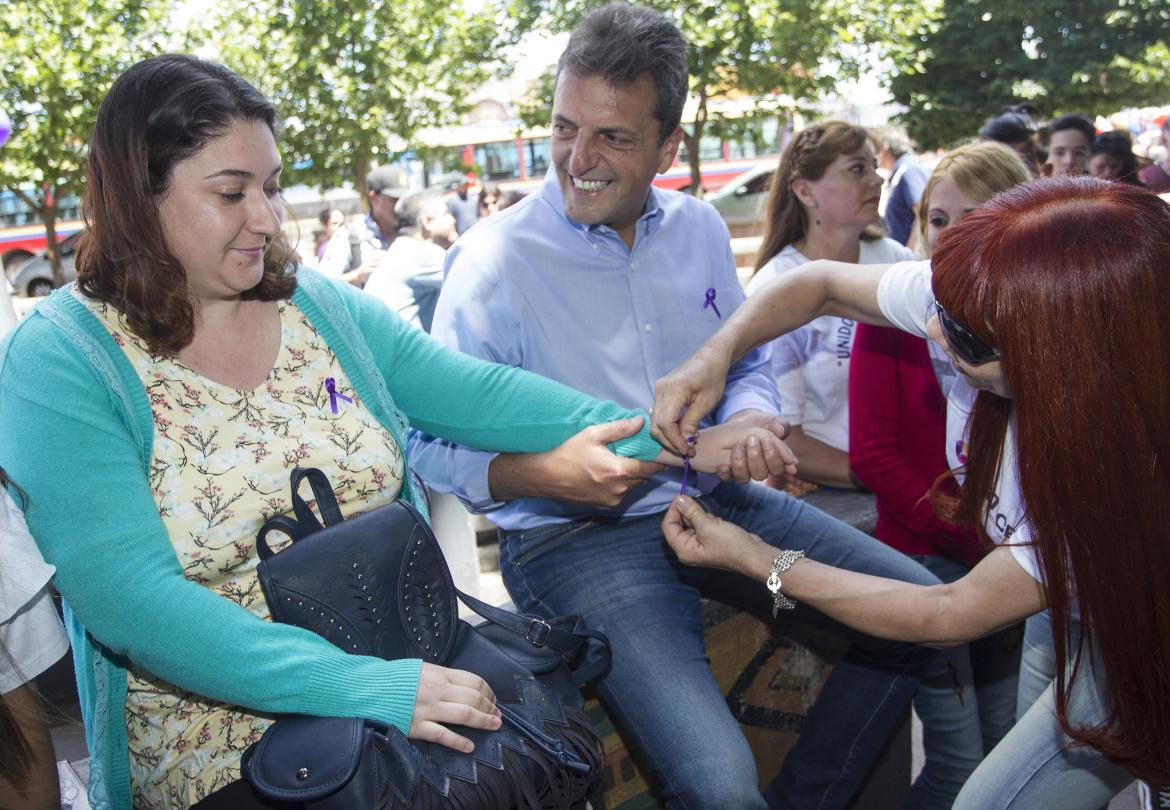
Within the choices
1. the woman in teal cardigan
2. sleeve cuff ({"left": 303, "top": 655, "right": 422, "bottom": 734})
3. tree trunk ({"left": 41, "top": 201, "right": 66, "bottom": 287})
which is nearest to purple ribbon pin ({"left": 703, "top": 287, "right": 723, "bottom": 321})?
the woman in teal cardigan

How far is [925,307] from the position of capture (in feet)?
8.09

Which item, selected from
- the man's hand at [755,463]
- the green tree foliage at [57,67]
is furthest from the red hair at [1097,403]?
the green tree foliage at [57,67]

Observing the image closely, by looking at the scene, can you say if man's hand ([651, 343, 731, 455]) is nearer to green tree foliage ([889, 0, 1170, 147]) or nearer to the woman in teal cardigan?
the woman in teal cardigan

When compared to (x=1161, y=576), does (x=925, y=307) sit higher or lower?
higher

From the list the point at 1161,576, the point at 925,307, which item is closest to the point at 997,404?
the point at 925,307

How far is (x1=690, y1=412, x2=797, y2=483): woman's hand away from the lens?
8.30ft

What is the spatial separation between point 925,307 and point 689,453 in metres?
0.69

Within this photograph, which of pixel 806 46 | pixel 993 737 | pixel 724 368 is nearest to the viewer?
pixel 724 368

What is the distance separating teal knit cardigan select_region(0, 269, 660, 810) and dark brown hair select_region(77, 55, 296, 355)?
0.30ft

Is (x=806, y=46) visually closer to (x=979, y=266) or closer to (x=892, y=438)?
(x=892, y=438)

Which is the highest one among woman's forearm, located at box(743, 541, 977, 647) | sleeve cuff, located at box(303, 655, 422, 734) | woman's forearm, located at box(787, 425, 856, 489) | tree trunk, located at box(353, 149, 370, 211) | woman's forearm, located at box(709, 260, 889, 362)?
woman's forearm, located at box(709, 260, 889, 362)

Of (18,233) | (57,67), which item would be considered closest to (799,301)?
(57,67)

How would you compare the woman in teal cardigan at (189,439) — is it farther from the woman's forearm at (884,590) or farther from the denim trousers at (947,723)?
the denim trousers at (947,723)

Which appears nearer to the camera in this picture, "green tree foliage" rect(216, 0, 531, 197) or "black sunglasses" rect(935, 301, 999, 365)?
"black sunglasses" rect(935, 301, 999, 365)
